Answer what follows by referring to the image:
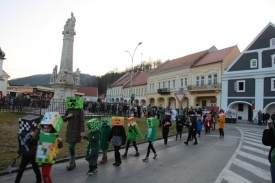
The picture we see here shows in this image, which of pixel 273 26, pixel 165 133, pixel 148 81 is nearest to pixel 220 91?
pixel 273 26

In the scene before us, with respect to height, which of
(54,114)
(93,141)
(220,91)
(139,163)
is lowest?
(139,163)

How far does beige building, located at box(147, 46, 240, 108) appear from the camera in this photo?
39438 mm

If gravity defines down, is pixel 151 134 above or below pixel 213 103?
below

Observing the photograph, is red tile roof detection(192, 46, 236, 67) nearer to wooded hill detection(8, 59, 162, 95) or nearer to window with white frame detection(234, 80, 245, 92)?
window with white frame detection(234, 80, 245, 92)

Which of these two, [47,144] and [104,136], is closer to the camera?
[47,144]

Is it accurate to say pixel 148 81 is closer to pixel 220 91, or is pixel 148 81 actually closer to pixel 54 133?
pixel 220 91

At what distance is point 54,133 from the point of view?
4.98 metres

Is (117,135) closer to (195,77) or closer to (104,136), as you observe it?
(104,136)

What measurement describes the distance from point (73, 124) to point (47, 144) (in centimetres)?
178

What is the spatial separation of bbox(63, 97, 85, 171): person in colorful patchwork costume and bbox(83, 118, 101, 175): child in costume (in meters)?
0.31

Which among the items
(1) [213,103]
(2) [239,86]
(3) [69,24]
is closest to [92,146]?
(3) [69,24]

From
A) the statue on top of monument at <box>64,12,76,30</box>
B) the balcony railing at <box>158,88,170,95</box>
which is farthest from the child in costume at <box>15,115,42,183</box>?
the balcony railing at <box>158,88,170,95</box>

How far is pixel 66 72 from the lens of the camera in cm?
2131

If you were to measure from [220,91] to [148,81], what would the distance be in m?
22.8
